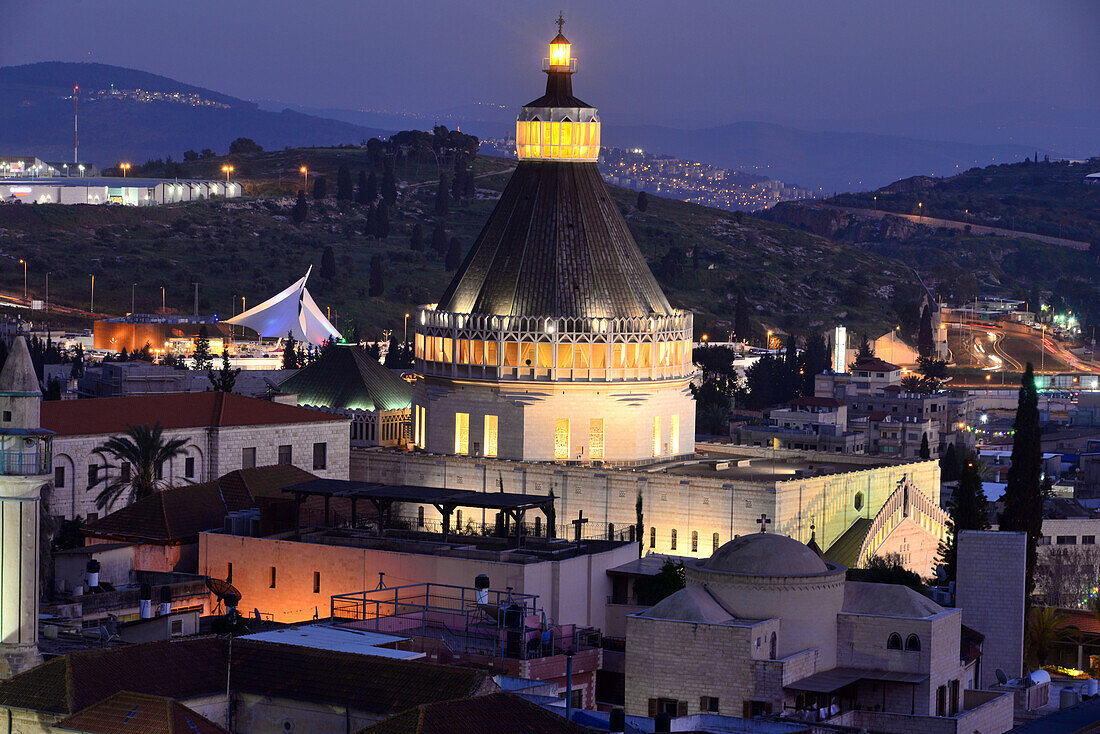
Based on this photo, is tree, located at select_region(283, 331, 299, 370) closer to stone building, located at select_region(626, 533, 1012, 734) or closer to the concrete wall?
the concrete wall

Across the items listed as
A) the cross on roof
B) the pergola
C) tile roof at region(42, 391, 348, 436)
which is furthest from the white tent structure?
the pergola

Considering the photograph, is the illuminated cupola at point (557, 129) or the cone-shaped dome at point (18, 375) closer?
the cone-shaped dome at point (18, 375)

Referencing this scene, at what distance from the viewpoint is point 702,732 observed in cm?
4559

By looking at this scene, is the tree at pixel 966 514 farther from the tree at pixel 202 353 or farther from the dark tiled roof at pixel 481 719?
the tree at pixel 202 353

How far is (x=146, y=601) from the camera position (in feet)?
185

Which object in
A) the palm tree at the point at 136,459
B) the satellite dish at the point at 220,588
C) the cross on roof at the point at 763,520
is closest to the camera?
the satellite dish at the point at 220,588

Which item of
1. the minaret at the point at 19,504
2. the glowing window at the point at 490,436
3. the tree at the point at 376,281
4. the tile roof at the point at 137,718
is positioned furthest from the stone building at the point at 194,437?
the tree at the point at 376,281

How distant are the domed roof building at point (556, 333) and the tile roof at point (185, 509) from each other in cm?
1009

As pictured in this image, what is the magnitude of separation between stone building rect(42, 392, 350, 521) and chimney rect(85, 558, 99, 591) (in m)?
13.0

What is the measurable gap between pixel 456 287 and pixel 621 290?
20.5 feet

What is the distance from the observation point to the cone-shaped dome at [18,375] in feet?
149

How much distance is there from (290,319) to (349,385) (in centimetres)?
6788

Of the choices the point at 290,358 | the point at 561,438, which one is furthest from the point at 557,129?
the point at 290,358

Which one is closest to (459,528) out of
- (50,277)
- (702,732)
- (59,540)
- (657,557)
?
(657,557)
